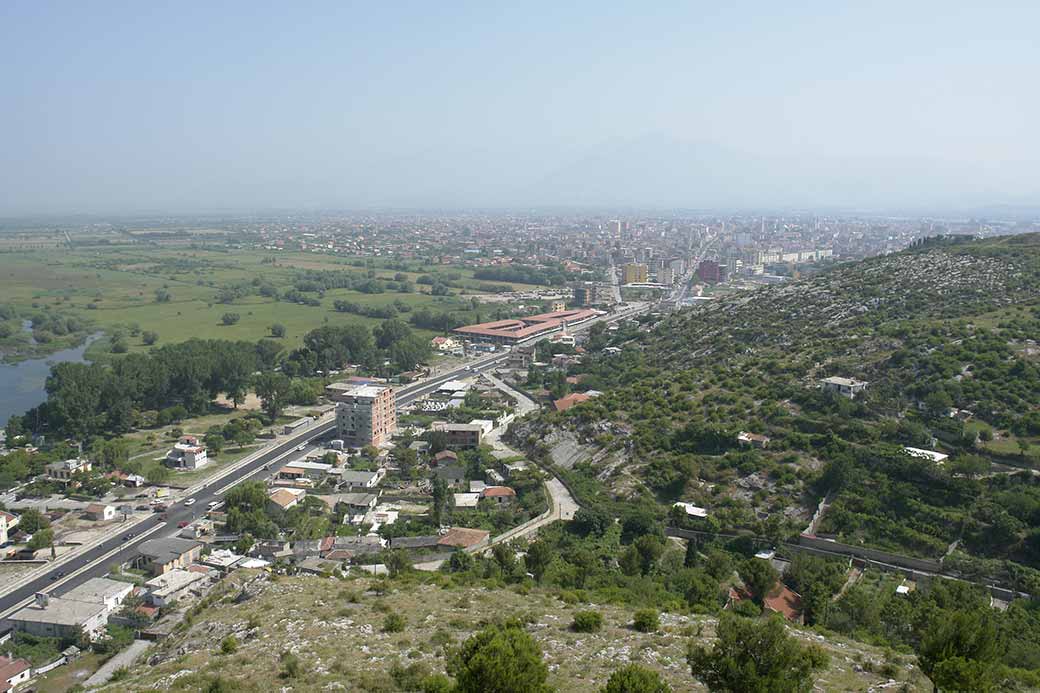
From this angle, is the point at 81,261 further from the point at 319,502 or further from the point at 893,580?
the point at 893,580

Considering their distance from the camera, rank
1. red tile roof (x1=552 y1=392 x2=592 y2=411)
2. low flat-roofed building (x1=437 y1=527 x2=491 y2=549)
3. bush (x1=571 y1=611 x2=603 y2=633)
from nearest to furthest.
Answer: bush (x1=571 y1=611 x2=603 y2=633) < low flat-roofed building (x1=437 y1=527 x2=491 y2=549) < red tile roof (x1=552 y1=392 x2=592 y2=411)

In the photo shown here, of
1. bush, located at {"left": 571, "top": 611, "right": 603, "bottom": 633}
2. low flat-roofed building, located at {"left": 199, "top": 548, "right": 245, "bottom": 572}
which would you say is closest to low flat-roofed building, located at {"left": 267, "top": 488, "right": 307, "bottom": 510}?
low flat-roofed building, located at {"left": 199, "top": 548, "right": 245, "bottom": 572}

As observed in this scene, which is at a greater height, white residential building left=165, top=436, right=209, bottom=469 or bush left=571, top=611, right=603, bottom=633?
bush left=571, top=611, right=603, bottom=633

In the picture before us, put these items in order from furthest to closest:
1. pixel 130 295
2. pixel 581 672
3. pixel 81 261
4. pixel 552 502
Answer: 1. pixel 81 261
2. pixel 130 295
3. pixel 552 502
4. pixel 581 672

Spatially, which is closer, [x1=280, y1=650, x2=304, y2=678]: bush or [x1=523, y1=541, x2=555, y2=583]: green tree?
[x1=280, y1=650, x2=304, y2=678]: bush

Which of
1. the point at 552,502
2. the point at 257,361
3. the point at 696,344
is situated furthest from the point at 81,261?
the point at 552,502

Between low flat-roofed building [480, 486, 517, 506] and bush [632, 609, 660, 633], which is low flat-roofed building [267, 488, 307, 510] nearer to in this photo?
low flat-roofed building [480, 486, 517, 506]
